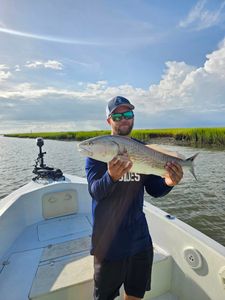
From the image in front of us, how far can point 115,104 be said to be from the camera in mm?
2268

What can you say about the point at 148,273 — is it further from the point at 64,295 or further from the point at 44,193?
the point at 44,193

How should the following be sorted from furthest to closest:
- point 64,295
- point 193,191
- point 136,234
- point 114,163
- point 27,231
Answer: point 193,191 < point 27,231 < point 64,295 < point 136,234 < point 114,163

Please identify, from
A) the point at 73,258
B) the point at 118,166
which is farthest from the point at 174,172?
the point at 73,258

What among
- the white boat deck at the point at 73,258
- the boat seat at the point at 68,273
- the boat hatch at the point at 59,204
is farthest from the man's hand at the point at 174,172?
the boat hatch at the point at 59,204

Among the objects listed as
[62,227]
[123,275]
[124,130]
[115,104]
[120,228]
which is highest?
[115,104]

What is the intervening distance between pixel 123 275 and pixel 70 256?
4.86 ft

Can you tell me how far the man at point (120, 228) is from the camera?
2127 millimetres

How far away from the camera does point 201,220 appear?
7.52m

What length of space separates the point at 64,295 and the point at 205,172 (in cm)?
1269

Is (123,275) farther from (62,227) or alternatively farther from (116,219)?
(62,227)

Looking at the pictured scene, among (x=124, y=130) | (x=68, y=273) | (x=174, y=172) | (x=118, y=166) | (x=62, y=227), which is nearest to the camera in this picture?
(x=118, y=166)

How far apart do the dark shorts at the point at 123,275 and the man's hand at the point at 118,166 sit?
0.80 meters

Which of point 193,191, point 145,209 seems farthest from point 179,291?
point 193,191

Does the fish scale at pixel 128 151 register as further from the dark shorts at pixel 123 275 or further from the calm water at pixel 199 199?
the calm water at pixel 199 199
